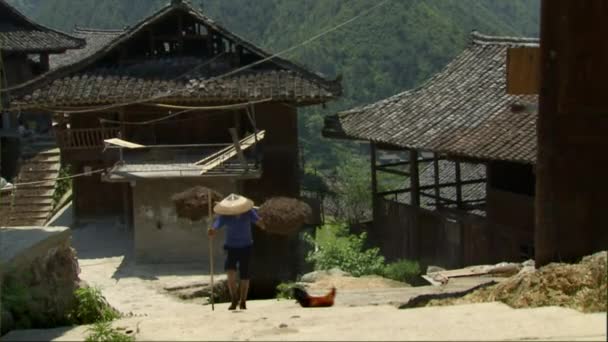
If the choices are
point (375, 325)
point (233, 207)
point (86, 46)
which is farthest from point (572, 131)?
point (86, 46)

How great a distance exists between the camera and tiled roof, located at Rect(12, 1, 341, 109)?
67.9 feet

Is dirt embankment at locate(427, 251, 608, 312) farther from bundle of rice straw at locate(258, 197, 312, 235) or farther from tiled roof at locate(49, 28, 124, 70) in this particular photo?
tiled roof at locate(49, 28, 124, 70)

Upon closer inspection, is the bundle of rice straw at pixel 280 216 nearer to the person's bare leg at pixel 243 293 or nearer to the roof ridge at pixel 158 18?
the person's bare leg at pixel 243 293

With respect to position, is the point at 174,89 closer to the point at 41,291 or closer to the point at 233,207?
the point at 233,207

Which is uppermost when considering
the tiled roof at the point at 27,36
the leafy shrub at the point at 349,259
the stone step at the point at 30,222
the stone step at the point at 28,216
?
the tiled roof at the point at 27,36

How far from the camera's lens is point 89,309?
25.4ft

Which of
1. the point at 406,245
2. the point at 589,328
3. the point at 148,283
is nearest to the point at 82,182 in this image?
the point at 148,283

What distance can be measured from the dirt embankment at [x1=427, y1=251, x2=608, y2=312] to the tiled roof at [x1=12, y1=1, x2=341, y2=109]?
13925 millimetres

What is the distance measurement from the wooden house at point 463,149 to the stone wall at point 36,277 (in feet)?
28.5

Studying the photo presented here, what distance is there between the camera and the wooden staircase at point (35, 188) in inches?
907

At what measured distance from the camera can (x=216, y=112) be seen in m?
21.9

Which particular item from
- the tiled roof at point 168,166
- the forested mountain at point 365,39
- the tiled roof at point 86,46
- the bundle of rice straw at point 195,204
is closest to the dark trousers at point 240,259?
Answer: the bundle of rice straw at point 195,204

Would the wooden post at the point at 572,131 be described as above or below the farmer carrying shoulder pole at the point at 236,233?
above

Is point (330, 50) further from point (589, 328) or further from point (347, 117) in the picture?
point (589, 328)
